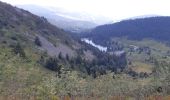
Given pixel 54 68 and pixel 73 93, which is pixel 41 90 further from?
pixel 54 68

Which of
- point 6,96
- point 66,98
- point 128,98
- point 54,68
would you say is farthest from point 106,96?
point 54,68

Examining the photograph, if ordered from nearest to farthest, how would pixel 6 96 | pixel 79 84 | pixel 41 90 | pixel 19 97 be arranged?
pixel 41 90
pixel 6 96
pixel 19 97
pixel 79 84

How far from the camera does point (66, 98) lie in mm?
66750

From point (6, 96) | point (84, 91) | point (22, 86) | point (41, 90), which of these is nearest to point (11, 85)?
point (22, 86)

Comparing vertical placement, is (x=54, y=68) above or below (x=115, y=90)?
below

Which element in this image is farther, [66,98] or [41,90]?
[66,98]

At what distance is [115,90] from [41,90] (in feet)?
112

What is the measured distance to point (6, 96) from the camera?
59.4m

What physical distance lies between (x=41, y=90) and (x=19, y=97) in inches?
601

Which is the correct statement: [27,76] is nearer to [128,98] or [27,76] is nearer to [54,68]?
[128,98]

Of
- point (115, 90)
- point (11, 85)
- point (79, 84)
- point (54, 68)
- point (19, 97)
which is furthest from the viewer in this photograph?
point (54, 68)

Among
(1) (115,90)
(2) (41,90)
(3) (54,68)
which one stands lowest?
(3) (54,68)

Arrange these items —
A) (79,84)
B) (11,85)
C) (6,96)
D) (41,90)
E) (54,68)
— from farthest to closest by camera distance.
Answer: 1. (54,68)
2. (79,84)
3. (11,85)
4. (6,96)
5. (41,90)

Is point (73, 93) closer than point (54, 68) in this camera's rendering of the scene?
Yes
